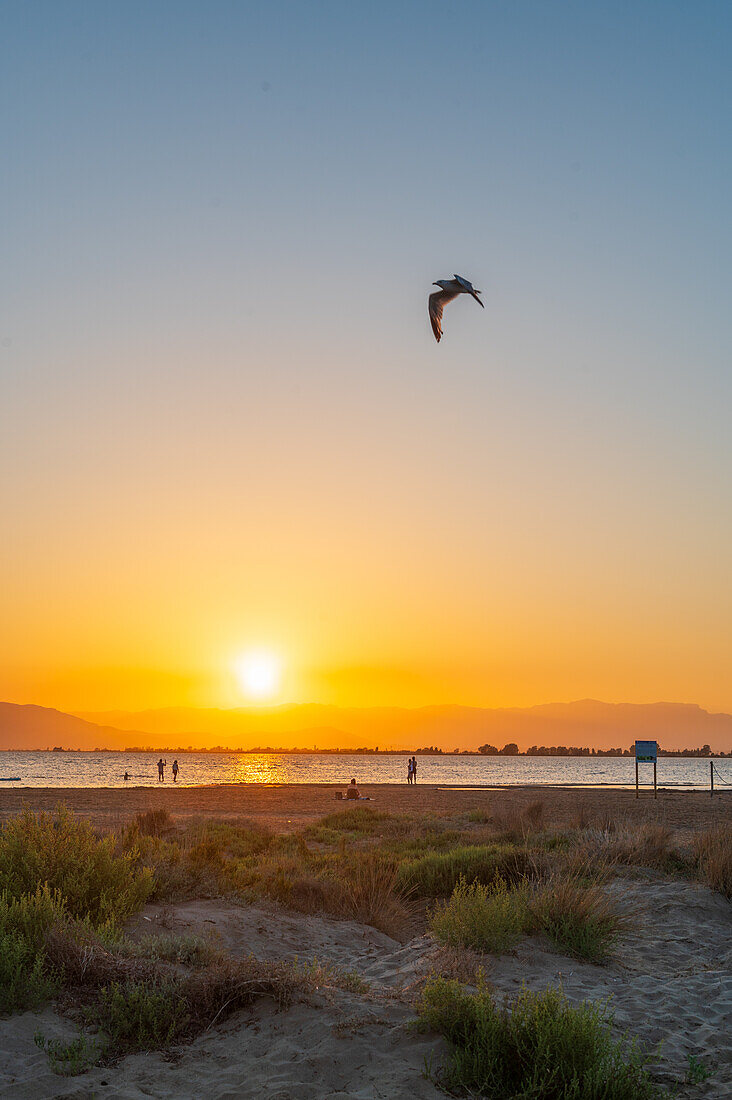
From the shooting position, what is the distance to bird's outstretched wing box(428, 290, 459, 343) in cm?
1107

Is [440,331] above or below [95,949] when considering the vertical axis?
above

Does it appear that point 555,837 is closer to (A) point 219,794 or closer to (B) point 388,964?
(B) point 388,964

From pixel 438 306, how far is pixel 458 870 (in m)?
8.21

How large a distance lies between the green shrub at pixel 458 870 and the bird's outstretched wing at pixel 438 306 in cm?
771

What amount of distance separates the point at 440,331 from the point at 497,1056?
8512 millimetres

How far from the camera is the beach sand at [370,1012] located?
527 centimetres

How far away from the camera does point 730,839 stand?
13.6 m

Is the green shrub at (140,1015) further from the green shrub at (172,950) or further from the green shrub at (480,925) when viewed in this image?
the green shrub at (480,925)

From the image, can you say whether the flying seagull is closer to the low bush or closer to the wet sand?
the low bush

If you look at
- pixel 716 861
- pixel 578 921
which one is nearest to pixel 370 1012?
pixel 578 921

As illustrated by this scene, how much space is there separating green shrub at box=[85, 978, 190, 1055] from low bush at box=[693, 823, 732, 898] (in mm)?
8836

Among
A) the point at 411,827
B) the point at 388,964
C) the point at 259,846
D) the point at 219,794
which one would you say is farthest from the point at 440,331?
the point at 219,794

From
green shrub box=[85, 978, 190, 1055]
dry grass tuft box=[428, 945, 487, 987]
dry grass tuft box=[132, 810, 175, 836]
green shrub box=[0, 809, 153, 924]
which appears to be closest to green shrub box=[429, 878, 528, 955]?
dry grass tuft box=[428, 945, 487, 987]

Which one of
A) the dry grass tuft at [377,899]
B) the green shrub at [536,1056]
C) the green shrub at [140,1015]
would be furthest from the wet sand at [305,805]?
the green shrub at [536,1056]
